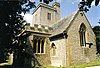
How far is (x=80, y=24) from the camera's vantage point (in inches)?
977

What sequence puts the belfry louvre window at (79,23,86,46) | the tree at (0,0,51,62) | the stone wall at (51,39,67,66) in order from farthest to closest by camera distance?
the belfry louvre window at (79,23,86,46), the stone wall at (51,39,67,66), the tree at (0,0,51,62)

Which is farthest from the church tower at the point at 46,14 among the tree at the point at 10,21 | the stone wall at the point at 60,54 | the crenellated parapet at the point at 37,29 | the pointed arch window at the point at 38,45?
the tree at the point at 10,21

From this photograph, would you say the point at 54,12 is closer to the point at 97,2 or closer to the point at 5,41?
the point at 5,41

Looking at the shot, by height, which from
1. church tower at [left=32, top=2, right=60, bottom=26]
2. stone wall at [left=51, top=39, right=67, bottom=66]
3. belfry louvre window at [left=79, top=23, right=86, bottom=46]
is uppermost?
church tower at [left=32, top=2, right=60, bottom=26]

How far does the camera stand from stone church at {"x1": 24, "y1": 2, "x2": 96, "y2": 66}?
2298cm

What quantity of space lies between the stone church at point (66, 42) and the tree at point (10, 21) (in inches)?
327

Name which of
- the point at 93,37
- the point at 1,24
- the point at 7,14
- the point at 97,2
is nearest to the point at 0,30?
the point at 1,24

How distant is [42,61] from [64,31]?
5.94 meters

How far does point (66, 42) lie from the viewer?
22859 mm

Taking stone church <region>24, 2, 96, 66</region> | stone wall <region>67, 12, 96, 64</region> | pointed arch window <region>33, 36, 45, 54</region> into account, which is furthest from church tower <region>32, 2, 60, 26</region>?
stone wall <region>67, 12, 96, 64</region>

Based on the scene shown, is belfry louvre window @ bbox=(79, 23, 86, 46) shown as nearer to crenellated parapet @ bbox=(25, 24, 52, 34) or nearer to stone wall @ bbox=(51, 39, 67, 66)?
stone wall @ bbox=(51, 39, 67, 66)

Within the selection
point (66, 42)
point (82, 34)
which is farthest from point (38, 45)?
point (82, 34)

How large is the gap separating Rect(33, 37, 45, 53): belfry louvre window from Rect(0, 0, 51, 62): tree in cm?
842

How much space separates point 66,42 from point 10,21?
10409 mm
